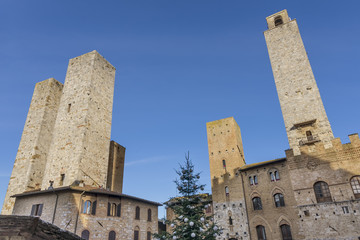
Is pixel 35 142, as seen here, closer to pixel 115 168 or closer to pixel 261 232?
pixel 115 168

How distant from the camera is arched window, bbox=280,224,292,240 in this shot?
2367 cm

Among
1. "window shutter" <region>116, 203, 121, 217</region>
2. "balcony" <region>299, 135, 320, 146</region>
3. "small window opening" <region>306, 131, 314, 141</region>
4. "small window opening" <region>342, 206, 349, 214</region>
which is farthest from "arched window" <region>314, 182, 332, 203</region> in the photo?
"window shutter" <region>116, 203, 121, 217</region>

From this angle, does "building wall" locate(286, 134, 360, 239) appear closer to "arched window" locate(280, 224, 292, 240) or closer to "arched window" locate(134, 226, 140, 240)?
"arched window" locate(280, 224, 292, 240)

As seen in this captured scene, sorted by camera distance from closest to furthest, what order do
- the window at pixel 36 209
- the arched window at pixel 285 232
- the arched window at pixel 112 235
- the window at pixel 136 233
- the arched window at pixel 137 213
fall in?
the window at pixel 36 209 < the arched window at pixel 112 235 < the arched window at pixel 285 232 < the window at pixel 136 233 < the arched window at pixel 137 213

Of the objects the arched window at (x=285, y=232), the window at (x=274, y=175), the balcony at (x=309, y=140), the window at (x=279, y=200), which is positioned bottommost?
the arched window at (x=285, y=232)

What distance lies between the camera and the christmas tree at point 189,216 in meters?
15.3

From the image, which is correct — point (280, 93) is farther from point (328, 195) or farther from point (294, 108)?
point (328, 195)

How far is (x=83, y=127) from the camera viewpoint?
27078mm

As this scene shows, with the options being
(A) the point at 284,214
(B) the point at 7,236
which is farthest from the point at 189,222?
(A) the point at 284,214

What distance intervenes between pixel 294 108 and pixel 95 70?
22511mm

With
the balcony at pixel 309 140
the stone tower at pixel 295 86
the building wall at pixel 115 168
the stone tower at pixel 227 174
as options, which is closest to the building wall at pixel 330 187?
the balcony at pixel 309 140

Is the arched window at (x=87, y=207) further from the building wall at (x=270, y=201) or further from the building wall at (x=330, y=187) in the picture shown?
the building wall at (x=330, y=187)

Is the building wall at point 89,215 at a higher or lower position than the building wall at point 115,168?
lower

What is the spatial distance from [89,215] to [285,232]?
17271 millimetres
